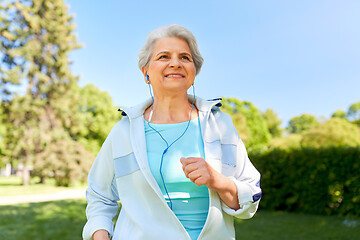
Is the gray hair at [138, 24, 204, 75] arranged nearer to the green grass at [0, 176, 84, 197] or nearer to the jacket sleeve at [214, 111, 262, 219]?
the jacket sleeve at [214, 111, 262, 219]

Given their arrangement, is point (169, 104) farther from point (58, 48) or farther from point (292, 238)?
point (58, 48)

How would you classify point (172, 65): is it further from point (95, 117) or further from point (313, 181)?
point (95, 117)

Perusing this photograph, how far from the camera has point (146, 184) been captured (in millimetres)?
1551

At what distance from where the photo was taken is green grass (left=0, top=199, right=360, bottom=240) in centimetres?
723

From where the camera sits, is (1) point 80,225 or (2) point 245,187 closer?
(2) point 245,187

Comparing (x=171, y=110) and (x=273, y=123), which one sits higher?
(x=171, y=110)

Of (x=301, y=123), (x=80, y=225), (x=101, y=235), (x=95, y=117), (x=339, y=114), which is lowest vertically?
(x=301, y=123)

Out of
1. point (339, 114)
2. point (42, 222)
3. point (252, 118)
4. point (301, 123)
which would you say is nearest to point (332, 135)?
point (252, 118)

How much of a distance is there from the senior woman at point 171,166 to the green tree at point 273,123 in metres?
65.4

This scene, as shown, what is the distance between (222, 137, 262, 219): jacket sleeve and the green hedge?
10.4 metres

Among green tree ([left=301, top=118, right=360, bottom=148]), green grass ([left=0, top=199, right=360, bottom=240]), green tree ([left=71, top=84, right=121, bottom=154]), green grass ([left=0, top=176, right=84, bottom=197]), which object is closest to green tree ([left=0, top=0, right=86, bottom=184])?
green grass ([left=0, top=176, right=84, bottom=197])

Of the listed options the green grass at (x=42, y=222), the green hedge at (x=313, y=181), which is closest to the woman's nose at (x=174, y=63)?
the green grass at (x=42, y=222)

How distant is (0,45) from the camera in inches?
1066

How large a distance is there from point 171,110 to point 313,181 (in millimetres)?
10679
